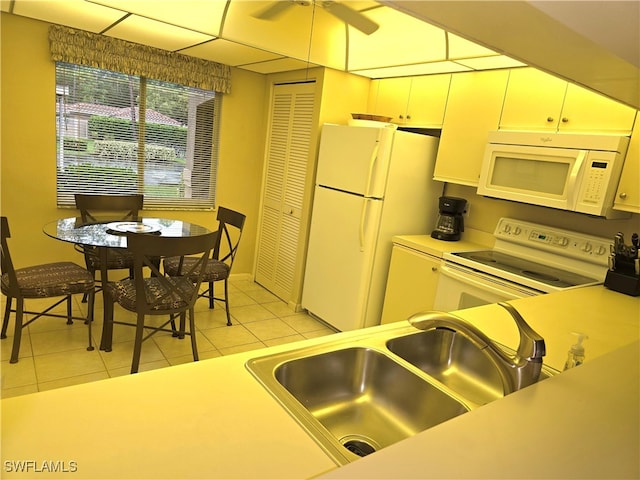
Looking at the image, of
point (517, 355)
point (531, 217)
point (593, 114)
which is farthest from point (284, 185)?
point (517, 355)

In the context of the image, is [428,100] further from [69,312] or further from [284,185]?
[69,312]

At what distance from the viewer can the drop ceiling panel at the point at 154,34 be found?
289 cm

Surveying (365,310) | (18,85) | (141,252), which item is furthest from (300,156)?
(18,85)

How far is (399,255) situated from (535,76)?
143 cm

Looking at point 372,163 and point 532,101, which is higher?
point 532,101

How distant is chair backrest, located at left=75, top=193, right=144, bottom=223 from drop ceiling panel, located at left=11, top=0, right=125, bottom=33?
129 centimetres

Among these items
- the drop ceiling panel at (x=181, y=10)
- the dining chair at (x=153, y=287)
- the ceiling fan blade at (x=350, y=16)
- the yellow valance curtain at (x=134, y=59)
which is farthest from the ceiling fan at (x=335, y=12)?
the yellow valance curtain at (x=134, y=59)

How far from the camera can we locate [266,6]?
2004 mm

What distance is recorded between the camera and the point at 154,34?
318 cm

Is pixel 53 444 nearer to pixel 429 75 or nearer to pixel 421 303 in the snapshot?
pixel 421 303

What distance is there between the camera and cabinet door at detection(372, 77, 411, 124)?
11.6 ft

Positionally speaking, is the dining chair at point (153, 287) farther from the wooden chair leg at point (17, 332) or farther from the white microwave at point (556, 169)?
the white microwave at point (556, 169)

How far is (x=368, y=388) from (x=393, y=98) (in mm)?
2852

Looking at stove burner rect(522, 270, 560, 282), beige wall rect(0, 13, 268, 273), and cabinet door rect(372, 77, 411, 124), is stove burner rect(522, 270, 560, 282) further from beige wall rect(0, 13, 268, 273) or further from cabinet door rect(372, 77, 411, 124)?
beige wall rect(0, 13, 268, 273)
